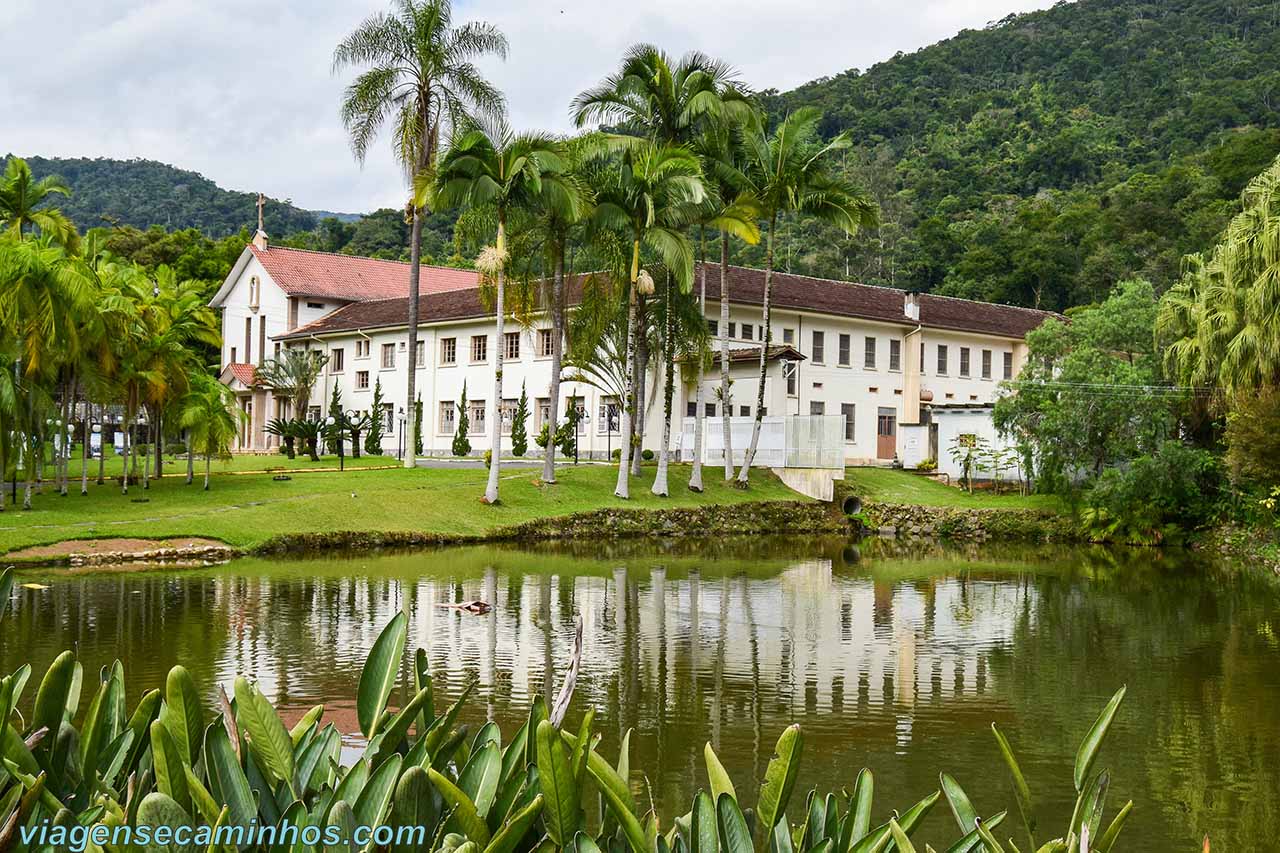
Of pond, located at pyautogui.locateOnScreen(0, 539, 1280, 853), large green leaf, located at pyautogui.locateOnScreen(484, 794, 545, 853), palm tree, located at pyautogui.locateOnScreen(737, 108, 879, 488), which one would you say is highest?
palm tree, located at pyautogui.locateOnScreen(737, 108, 879, 488)

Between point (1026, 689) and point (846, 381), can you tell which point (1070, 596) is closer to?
point (1026, 689)

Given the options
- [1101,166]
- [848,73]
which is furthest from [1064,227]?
[848,73]

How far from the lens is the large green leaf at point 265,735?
315 cm

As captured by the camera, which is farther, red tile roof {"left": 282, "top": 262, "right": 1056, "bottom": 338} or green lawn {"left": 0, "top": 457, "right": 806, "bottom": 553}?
red tile roof {"left": 282, "top": 262, "right": 1056, "bottom": 338}

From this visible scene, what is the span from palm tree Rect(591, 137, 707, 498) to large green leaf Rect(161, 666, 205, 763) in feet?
98.5

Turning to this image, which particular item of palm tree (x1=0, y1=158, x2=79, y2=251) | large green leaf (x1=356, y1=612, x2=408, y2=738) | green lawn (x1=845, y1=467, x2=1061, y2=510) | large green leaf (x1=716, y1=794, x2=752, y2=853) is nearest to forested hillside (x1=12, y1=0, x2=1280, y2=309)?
palm tree (x1=0, y1=158, x2=79, y2=251)

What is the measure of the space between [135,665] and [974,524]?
2968 cm

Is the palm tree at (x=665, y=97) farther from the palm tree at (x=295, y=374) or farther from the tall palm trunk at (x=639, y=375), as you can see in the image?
the palm tree at (x=295, y=374)

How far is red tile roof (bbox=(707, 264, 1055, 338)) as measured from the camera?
49.5 metres

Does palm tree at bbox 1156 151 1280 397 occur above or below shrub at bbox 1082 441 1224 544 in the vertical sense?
above

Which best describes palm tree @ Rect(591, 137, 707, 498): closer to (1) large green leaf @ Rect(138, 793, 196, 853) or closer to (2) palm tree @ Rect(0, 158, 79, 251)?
(2) palm tree @ Rect(0, 158, 79, 251)

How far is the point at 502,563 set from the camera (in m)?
25.7

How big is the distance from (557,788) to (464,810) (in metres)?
0.24

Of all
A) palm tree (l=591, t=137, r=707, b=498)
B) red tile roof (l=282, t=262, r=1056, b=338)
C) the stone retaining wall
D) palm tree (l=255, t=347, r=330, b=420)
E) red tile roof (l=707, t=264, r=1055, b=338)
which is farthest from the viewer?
palm tree (l=255, t=347, r=330, b=420)
